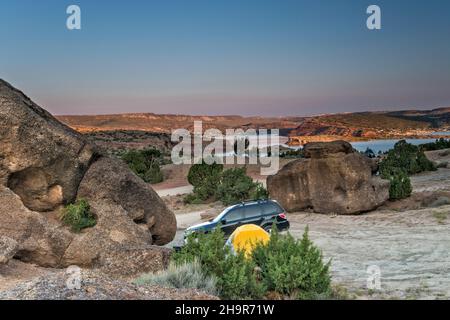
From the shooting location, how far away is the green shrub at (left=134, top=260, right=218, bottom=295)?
8438 mm

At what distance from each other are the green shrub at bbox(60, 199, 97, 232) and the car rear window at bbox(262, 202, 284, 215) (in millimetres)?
6742

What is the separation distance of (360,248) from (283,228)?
324 cm

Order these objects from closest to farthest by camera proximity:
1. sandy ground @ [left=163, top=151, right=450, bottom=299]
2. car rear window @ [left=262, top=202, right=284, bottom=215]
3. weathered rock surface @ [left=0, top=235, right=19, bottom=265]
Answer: sandy ground @ [left=163, top=151, right=450, bottom=299] < weathered rock surface @ [left=0, top=235, right=19, bottom=265] < car rear window @ [left=262, top=202, right=284, bottom=215]

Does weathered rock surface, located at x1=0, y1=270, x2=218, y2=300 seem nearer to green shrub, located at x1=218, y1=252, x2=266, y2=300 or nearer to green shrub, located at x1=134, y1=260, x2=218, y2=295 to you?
green shrub, located at x1=134, y1=260, x2=218, y2=295

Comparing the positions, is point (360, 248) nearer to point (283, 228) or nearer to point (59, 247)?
point (283, 228)

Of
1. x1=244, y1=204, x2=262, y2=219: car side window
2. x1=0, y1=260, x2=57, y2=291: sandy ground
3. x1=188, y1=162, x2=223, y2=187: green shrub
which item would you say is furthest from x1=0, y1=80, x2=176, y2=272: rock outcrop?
x1=188, y1=162, x2=223, y2=187: green shrub

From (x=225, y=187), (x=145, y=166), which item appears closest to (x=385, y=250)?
(x=225, y=187)

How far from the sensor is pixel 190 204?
3238cm

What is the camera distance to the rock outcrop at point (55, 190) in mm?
12633

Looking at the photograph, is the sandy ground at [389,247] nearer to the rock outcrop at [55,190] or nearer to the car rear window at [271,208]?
the car rear window at [271,208]

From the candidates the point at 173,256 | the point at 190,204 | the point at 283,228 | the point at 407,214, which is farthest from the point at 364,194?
the point at 173,256

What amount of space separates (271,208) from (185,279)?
384 inches

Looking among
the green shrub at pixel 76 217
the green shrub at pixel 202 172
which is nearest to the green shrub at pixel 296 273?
→ the green shrub at pixel 76 217

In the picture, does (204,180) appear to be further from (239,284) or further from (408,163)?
(239,284)
